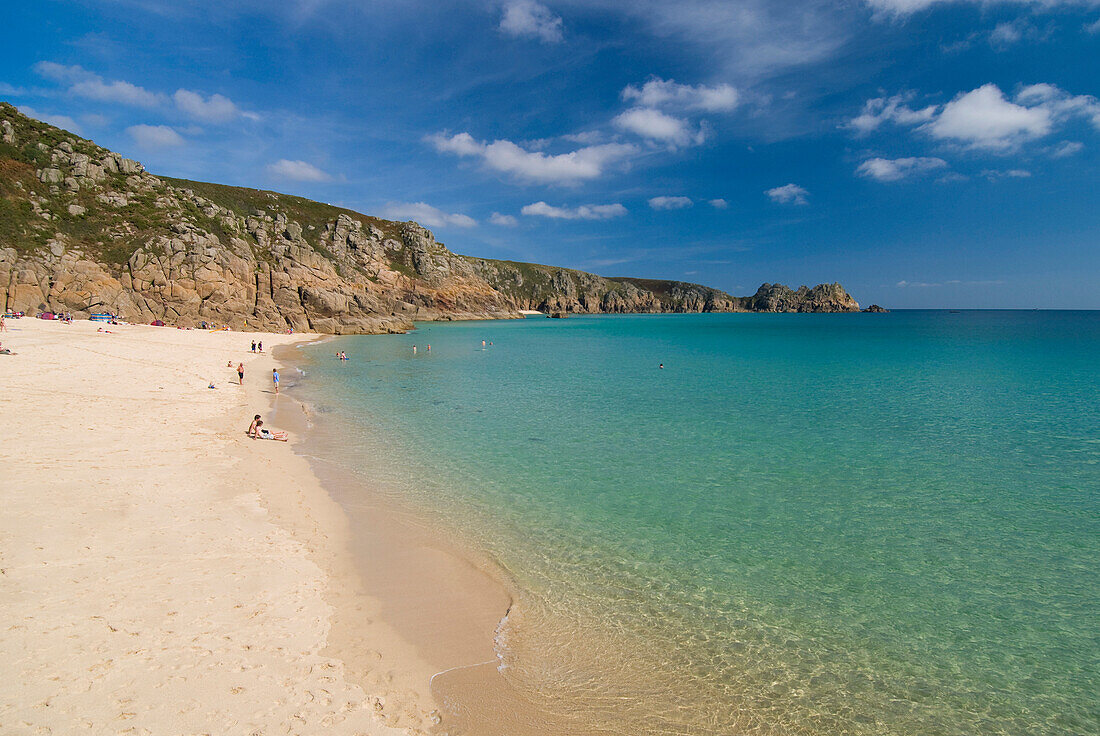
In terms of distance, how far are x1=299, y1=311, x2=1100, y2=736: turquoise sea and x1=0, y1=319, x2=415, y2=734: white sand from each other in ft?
8.10

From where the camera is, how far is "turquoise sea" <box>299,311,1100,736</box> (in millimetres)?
5969

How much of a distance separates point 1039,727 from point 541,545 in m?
7.25

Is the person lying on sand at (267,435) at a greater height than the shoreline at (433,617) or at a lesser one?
greater

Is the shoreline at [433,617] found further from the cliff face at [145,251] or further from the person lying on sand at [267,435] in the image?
the cliff face at [145,251]

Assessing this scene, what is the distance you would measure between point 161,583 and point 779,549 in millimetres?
10611

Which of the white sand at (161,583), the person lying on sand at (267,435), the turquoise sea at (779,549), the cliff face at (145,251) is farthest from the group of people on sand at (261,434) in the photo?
the cliff face at (145,251)

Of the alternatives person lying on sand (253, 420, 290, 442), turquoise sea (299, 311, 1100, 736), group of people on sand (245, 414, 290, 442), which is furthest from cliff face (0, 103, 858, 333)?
person lying on sand (253, 420, 290, 442)

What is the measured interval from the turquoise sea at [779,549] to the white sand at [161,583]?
8.10ft

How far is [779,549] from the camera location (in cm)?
965

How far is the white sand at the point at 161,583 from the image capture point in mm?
4789

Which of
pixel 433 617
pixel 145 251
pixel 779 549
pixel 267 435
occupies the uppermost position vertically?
pixel 145 251

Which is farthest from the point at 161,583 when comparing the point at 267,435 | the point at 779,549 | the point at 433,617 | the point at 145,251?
the point at 145,251

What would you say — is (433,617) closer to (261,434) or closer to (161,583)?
(161,583)

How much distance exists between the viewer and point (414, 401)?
24.7 meters
